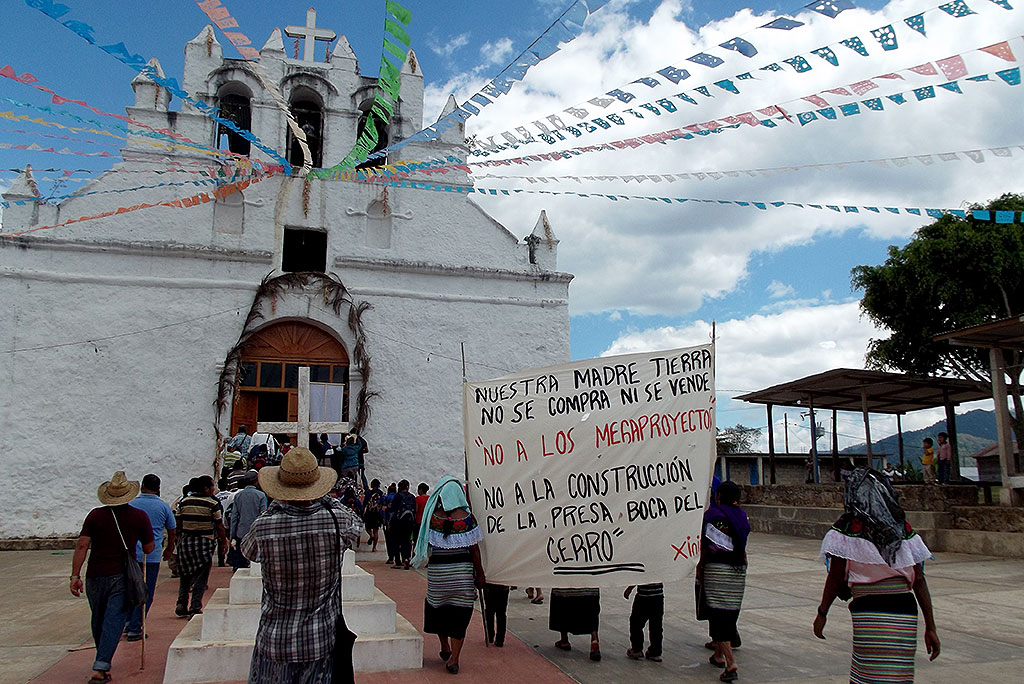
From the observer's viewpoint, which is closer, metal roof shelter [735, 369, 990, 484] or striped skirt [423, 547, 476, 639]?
striped skirt [423, 547, 476, 639]

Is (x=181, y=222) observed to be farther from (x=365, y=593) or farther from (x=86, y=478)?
(x=365, y=593)

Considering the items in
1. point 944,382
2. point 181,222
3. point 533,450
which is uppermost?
point 181,222

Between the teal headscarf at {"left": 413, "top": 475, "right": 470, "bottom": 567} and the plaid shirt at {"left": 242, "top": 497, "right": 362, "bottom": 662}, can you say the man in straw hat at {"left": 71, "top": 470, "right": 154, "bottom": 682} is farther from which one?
the plaid shirt at {"left": 242, "top": 497, "right": 362, "bottom": 662}

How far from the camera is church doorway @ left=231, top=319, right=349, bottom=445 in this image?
14.9 m

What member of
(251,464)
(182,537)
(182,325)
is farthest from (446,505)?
(182,325)

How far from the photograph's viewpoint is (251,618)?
5.71 metres

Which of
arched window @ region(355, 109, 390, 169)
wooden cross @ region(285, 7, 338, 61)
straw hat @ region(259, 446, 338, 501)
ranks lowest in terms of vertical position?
straw hat @ region(259, 446, 338, 501)

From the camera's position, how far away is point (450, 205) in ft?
54.3

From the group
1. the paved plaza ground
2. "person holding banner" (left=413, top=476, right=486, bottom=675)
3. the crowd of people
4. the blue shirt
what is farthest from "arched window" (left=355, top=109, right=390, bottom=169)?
"person holding banner" (left=413, top=476, right=486, bottom=675)

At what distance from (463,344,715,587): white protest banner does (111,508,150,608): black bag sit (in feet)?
8.40

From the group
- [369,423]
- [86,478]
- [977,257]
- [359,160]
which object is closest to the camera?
[359,160]

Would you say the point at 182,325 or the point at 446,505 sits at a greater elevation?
the point at 182,325

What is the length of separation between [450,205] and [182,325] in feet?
19.3

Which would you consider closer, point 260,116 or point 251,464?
point 251,464
